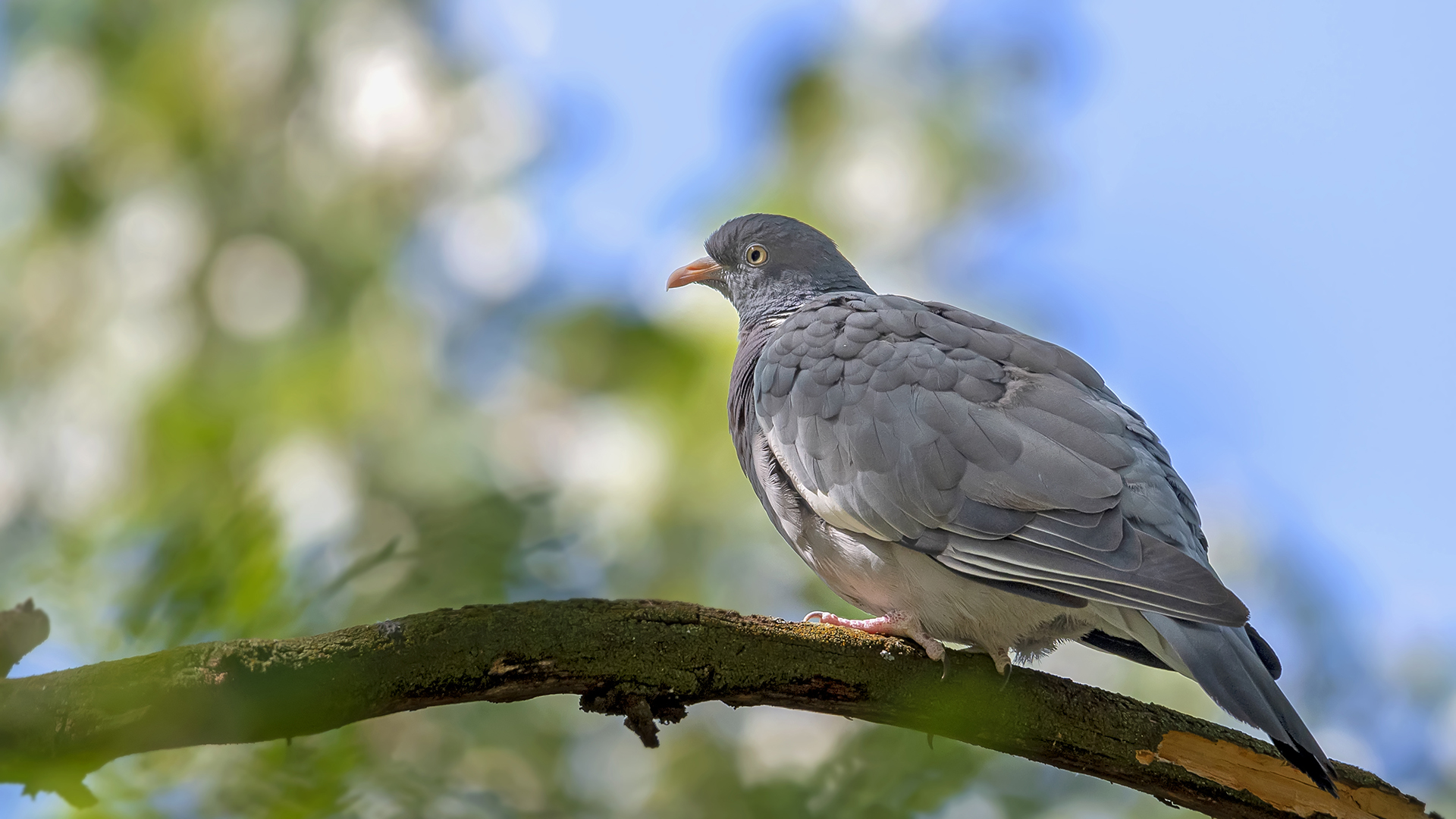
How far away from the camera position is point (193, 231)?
6379 mm

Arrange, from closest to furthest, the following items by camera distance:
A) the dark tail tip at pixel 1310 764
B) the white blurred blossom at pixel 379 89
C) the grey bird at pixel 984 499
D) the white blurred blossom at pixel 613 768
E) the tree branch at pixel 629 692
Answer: the tree branch at pixel 629 692
the dark tail tip at pixel 1310 764
the grey bird at pixel 984 499
the white blurred blossom at pixel 613 768
the white blurred blossom at pixel 379 89

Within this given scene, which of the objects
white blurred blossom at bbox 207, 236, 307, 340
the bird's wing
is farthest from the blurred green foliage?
the bird's wing

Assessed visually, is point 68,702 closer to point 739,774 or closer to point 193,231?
point 739,774

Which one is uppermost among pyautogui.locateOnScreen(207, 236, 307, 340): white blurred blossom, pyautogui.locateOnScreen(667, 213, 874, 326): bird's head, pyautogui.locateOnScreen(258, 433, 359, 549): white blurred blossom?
pyautogui.locateOnScreen(207, 236, 307, 340): white blurred blossom

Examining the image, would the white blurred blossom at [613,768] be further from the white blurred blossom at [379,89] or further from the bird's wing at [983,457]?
the white blurred blossom at [379,89]

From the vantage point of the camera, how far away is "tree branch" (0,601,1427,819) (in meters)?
2.09

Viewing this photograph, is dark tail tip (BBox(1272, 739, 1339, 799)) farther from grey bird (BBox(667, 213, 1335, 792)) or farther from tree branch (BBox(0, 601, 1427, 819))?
tree branch (BBox(0, 601, 1427, 819))

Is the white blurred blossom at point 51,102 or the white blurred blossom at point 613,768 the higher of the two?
the white blurred blossom at point 51,102

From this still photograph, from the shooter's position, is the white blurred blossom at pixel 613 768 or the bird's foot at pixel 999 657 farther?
the white blurred blossom at pixel 613 768

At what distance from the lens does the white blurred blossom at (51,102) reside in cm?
630

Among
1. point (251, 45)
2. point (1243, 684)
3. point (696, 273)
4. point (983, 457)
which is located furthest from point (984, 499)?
point (251, 45)

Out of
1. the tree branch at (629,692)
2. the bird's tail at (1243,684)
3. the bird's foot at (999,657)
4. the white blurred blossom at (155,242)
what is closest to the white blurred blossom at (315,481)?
the white blurred blossom at (155,242)

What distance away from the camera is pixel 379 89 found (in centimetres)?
669

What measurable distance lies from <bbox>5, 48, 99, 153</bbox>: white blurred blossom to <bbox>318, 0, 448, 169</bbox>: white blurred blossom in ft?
4.29
